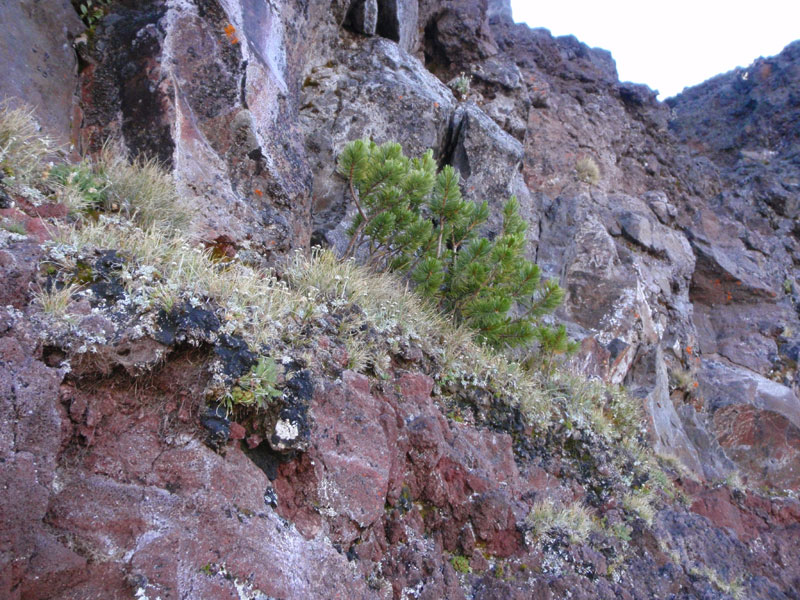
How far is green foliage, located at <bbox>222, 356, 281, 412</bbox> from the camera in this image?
307 cm

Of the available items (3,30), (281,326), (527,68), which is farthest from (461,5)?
(281,326)

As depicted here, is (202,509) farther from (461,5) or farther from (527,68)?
(527,68)

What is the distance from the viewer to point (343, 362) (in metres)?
4.11

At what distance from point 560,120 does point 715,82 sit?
9.78 m

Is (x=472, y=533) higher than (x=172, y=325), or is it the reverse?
(x=172, y=325)

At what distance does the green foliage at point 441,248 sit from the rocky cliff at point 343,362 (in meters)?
0.60

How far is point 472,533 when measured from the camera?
4.16 m

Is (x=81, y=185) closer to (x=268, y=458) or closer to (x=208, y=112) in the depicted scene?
(x=208, y=112)

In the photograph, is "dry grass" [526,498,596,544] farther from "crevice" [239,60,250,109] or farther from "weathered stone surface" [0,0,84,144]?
"weathered stone surface" [0,0,84,144]

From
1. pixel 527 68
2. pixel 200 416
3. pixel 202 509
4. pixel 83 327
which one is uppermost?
pixel 527 68

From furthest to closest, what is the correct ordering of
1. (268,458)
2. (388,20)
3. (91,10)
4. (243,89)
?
1. (388,20)
2. (243,89)
3. (91,10)
4. (268,458)

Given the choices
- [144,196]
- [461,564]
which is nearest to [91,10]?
[144,196]

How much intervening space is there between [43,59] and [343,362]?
4.08 m

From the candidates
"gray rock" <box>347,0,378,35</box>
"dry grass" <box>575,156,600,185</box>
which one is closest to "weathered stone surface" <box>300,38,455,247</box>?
"gray rock" <box>347,0,378,35</box>
